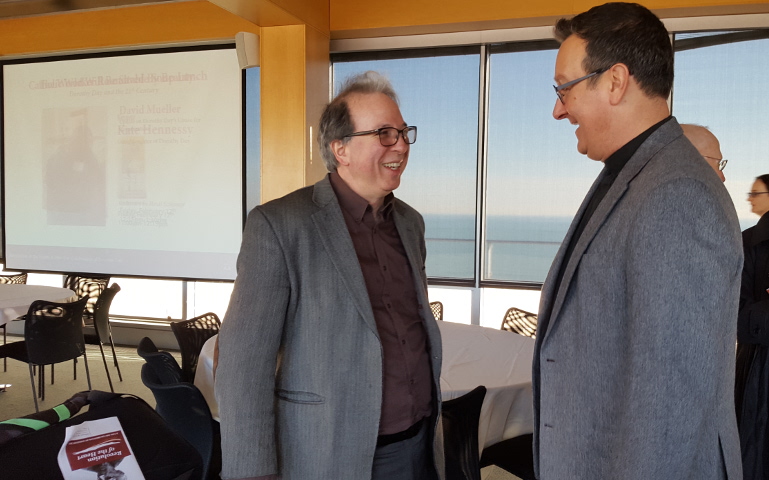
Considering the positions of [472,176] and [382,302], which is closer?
[382,302]

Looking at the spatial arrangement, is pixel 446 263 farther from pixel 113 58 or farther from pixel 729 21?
pixel 113 58

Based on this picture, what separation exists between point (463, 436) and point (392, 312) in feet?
3.02

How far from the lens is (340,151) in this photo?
1.74 meters

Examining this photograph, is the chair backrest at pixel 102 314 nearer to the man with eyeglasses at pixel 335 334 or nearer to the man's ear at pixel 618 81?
the man with eyeglasses at pixel 335 334

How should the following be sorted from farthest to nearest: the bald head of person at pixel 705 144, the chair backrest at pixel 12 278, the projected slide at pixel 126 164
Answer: the projected slide at pixel 126 164, the chair backrest at pixel 12 278, the bald head of person at pixel 705 144

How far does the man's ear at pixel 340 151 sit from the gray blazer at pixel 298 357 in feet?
0.67

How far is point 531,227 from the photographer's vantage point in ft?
19.2

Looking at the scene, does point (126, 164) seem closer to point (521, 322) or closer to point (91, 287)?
point (91, 287)

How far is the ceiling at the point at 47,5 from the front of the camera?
5852 mm

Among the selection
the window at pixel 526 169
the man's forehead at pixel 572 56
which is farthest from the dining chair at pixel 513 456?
the window at pixel 526 169

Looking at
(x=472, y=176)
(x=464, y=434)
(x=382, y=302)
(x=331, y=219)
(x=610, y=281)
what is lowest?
(x=464, y=434)

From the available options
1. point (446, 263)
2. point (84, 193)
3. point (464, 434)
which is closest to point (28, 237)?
point (84, 193)

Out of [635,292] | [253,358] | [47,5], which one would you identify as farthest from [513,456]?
[47,5]

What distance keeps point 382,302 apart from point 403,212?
1.21ft
